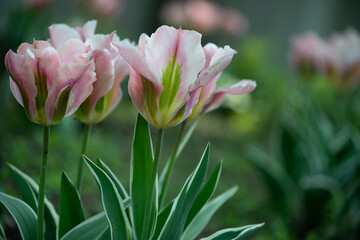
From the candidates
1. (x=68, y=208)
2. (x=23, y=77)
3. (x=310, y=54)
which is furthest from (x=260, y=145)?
(x=23, y=77)

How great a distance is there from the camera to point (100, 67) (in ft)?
2.45

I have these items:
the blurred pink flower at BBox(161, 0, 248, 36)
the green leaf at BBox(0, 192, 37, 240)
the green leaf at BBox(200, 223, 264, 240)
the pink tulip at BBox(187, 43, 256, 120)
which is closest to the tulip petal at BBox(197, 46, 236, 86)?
the pink tulip at BBox(187, 43, 256, 120)

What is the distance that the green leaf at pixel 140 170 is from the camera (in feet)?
2.93

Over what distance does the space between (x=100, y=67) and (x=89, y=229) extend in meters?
0.35

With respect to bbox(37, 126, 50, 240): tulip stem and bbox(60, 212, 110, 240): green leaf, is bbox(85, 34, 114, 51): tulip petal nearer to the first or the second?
bbox(37, 126, 50, 240): tulip stem

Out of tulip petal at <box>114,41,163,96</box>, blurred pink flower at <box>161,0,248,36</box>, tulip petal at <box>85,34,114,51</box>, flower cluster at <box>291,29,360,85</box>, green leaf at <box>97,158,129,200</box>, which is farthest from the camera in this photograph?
blurred pink flower at <box>161,0,248,36</box>

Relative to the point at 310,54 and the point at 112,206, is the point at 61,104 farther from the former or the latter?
the point at 310,54

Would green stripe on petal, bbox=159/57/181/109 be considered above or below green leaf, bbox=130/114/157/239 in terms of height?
above

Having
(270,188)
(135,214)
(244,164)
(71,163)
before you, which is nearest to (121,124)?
(244,164)

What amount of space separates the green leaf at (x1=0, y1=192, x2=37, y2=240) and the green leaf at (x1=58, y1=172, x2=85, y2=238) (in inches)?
2.3

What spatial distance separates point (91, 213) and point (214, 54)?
116cm

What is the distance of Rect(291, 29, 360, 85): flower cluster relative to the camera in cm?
197

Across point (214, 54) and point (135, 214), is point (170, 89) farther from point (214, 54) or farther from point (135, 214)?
point (135, 214)

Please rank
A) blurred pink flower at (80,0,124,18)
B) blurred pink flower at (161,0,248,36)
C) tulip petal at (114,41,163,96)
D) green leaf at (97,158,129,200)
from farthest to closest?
blurred pink flower at (161,0,248,36) < blurred pink flower at (80,0,124,18) < green leaf at (97,158,129,200) < tulip petal at (114,41,163,96)
